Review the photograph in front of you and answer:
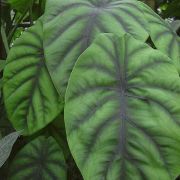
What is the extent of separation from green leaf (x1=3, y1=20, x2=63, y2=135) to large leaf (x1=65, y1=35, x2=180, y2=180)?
19 centimetres

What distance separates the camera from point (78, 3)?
3.12ft

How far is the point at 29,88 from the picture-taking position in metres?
0.98

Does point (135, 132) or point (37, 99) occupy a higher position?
point (135, 132)

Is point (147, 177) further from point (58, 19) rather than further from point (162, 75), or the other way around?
point (58, 19)

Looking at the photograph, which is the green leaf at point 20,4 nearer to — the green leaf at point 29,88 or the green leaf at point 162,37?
the green leaf at point 29,88

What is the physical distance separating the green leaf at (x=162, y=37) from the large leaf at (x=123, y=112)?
18cm

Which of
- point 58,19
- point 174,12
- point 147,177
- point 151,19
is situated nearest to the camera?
point 147,177

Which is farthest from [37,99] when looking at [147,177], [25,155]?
[147,177]

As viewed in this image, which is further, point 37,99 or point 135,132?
point 37,99

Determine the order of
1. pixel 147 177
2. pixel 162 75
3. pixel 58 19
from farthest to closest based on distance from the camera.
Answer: pixel 58 19, pixel 162 75, pixel 147 177

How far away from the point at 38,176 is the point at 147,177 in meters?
0.36

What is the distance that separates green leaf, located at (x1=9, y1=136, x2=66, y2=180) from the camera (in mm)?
964

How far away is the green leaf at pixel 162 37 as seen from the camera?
1.01 m

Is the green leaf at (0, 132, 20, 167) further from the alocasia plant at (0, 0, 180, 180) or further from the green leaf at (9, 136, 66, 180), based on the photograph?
the green leaf at (9, 136, 66, 180)
